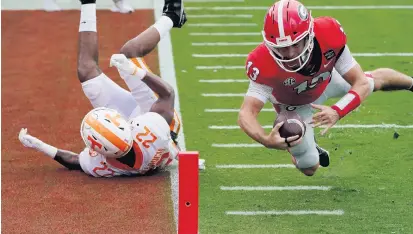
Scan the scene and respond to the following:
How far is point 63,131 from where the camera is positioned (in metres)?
9.52

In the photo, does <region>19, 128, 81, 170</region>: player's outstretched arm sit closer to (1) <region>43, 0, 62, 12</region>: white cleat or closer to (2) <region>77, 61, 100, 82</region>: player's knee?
(2) <region>77, 61, 100, 82</region>: player's knee

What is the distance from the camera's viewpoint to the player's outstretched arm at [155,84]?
783 cm

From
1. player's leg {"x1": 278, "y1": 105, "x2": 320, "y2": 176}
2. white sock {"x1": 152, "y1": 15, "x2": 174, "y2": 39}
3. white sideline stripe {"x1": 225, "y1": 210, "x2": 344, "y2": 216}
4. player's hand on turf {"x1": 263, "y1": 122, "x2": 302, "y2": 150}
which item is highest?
player's hand on turf {"x1": 263, "y1": 122, "x2": 302, "y2": 150}

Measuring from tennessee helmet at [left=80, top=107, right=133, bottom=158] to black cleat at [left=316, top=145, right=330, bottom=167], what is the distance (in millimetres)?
1507

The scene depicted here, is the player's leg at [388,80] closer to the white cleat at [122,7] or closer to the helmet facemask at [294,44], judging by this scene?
the helmet facemask at [294,44]

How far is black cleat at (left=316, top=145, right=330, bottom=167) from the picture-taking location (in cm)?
831

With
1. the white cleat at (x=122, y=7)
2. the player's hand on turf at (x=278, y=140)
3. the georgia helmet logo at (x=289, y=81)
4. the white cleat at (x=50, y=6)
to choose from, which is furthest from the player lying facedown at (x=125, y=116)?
the white cleat at (x=50, y=6)

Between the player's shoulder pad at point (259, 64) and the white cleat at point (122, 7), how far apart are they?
23.8 ft

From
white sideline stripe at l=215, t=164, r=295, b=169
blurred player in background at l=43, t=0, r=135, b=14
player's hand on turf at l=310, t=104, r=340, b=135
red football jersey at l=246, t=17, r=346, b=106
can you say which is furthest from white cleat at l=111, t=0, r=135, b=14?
player's hand on turf at l=310, t=104, r=340, b=135

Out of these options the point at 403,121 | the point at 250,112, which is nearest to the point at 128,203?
the point at 250,112

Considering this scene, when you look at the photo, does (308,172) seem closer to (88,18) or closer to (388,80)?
(388,80)

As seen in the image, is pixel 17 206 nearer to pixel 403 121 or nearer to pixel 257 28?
pixel 403 121

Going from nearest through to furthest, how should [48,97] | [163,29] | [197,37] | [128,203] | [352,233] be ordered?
[352,233] < [128,203] < [163,29] < [48,97] < [197,37]

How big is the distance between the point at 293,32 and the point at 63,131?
3.16 m
